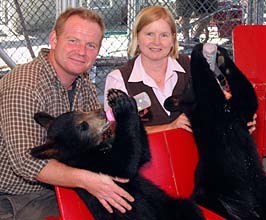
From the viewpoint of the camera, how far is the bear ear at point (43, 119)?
A: 2311 millimetres

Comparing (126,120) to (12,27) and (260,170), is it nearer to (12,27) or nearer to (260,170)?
(260,170)

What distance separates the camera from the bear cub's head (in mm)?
2314

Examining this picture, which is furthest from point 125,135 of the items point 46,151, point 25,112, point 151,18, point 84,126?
point 151,18

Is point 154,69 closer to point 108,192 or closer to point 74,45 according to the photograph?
point 74,45

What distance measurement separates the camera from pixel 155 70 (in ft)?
10.5

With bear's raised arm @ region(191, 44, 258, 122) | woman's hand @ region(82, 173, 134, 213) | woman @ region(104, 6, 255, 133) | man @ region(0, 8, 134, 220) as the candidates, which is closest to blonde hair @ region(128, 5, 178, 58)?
woman @ region(104, 6, 255, 133)

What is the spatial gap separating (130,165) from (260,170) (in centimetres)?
69

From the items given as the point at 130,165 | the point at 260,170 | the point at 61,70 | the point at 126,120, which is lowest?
the point at 260,170

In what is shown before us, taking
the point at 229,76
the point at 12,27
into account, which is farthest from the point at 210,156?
the point at 12,27

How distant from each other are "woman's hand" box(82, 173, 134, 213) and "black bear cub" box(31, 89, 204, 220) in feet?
0.16

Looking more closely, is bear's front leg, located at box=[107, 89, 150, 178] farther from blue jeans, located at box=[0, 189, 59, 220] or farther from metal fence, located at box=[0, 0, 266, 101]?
metal fence, located at box=[0, 0, 266, 101]

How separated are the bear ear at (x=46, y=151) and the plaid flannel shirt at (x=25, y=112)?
58 mm

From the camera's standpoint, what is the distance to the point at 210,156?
252 cm

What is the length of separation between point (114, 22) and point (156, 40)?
2345 millimetres
